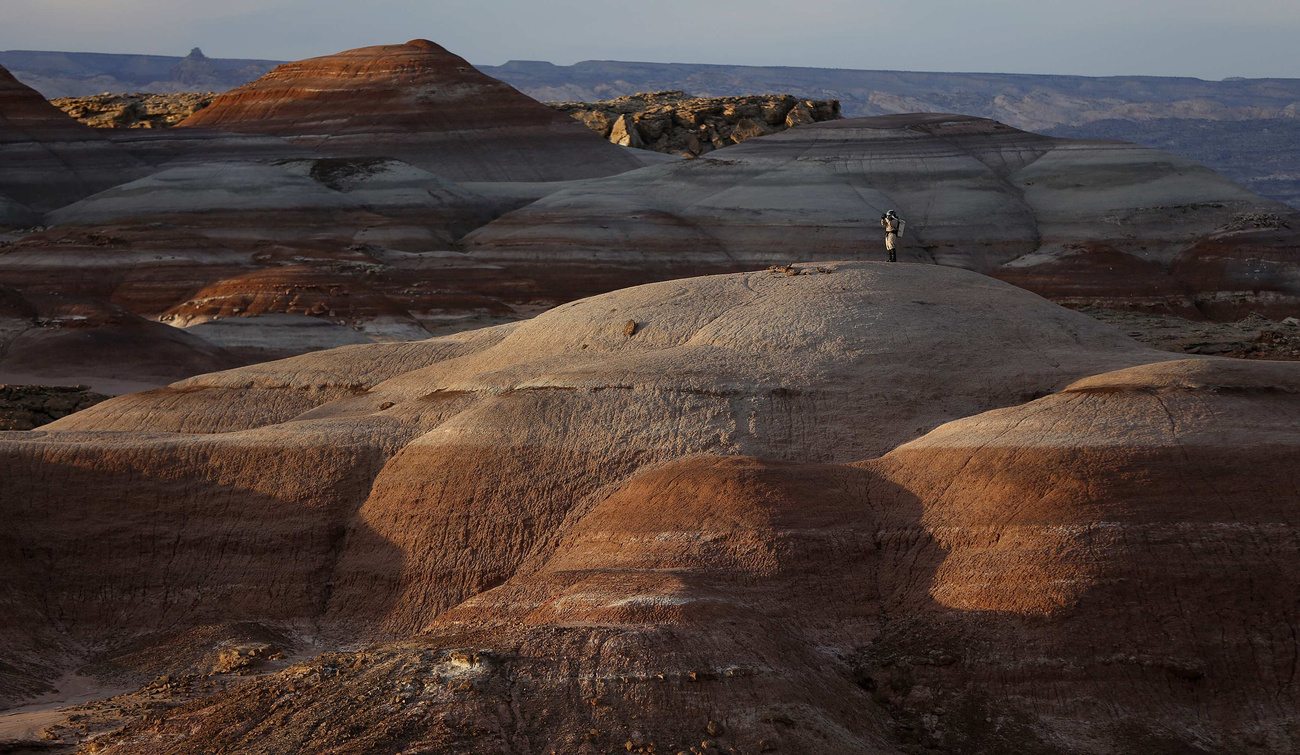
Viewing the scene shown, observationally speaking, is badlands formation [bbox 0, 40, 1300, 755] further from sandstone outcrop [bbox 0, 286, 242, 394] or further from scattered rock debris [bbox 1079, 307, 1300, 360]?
sandstone outcrop [bbox 0, 286, 242, 394]

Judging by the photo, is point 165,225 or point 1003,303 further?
point 165,225

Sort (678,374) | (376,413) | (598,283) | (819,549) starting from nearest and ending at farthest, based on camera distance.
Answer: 1. (819,549)
2. (678,374)
3. (376,413)
4. (598,283)

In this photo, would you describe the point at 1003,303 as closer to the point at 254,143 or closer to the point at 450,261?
the point at 450,261

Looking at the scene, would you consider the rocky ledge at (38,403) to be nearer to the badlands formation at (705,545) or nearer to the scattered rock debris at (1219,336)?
the badlands formation at (705,545)

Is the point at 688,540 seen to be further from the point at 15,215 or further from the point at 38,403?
the point at 15,215

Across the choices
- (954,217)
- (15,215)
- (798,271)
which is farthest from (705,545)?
(15,215)

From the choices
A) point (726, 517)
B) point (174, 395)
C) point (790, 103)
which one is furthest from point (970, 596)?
point (790, 103)

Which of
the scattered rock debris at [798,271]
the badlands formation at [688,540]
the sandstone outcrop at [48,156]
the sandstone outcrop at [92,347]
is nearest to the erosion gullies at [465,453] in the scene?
the badlands formation at [688,540]
